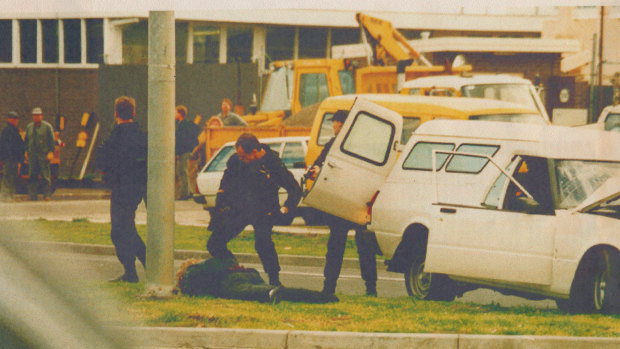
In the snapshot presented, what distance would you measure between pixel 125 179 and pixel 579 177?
13.7 ft

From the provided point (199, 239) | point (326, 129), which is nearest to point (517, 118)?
point (326, 129)

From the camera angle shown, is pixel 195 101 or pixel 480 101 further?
pixel 195 101

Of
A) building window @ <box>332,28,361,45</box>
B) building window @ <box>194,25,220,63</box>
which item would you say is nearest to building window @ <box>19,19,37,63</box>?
building window @ <box>194,25,220,63</box>

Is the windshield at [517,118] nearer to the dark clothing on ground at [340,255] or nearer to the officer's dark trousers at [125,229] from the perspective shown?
the dark clothing on ground at [340,255]

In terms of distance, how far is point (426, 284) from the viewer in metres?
9.45

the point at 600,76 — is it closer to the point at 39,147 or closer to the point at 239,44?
the point at 39,147

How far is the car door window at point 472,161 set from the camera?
31.2 ft

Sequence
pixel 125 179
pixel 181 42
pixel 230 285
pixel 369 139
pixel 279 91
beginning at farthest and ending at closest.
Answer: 1. pixel 181 42
2. pixel 279 91
3. pixel 369 139
4. pixel 125 179
5. pixel 230 285

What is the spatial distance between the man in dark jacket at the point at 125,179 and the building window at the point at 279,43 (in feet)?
79.9

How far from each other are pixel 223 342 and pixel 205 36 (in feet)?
88.6

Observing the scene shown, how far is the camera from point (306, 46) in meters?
35.1

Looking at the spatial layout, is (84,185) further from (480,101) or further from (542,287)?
(542,287)

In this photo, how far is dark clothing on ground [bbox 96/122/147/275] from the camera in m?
9.82

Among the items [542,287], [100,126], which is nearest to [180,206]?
[100,126]
